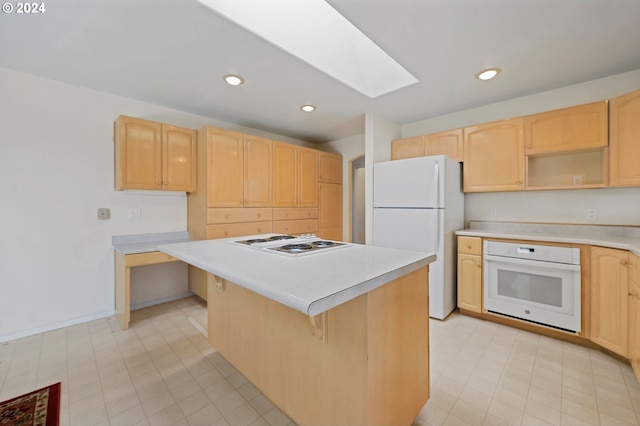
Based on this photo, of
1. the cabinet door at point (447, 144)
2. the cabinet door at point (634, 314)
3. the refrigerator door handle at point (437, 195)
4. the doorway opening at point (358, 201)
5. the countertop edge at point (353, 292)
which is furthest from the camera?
the doorway opening at point (358, 201)

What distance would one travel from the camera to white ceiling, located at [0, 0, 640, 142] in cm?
162

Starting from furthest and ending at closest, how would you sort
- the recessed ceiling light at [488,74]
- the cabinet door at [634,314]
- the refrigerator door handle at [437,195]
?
the refrigerator door handle at [437,195] < the recessed ceiling light at [488,74] < the cabinet door at [634,314]

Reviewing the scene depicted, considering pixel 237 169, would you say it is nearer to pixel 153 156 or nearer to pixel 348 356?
pixel 153 156

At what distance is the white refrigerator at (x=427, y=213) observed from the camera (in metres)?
2.65

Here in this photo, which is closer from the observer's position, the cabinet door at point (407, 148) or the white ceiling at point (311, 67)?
the white ceiling at point (311, 67)

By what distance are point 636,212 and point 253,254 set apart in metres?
3.27

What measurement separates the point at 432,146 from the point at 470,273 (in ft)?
5.07

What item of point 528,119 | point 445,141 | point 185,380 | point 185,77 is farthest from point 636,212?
point 185,77

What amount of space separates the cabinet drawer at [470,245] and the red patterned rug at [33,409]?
332 centimetres

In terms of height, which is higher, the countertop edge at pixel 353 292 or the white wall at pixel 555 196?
the white wall at pixel 555 196

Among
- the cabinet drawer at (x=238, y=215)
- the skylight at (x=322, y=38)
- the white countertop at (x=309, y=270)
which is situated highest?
the skylight at (x=322, y=38)

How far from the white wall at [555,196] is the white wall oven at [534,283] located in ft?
2.15

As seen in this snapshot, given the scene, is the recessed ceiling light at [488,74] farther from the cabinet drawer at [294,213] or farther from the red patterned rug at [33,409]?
the red patterned rug at [33,409]

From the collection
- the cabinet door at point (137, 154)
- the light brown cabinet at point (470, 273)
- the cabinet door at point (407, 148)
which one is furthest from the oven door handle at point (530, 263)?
the cabinet door at point (137, 154)
